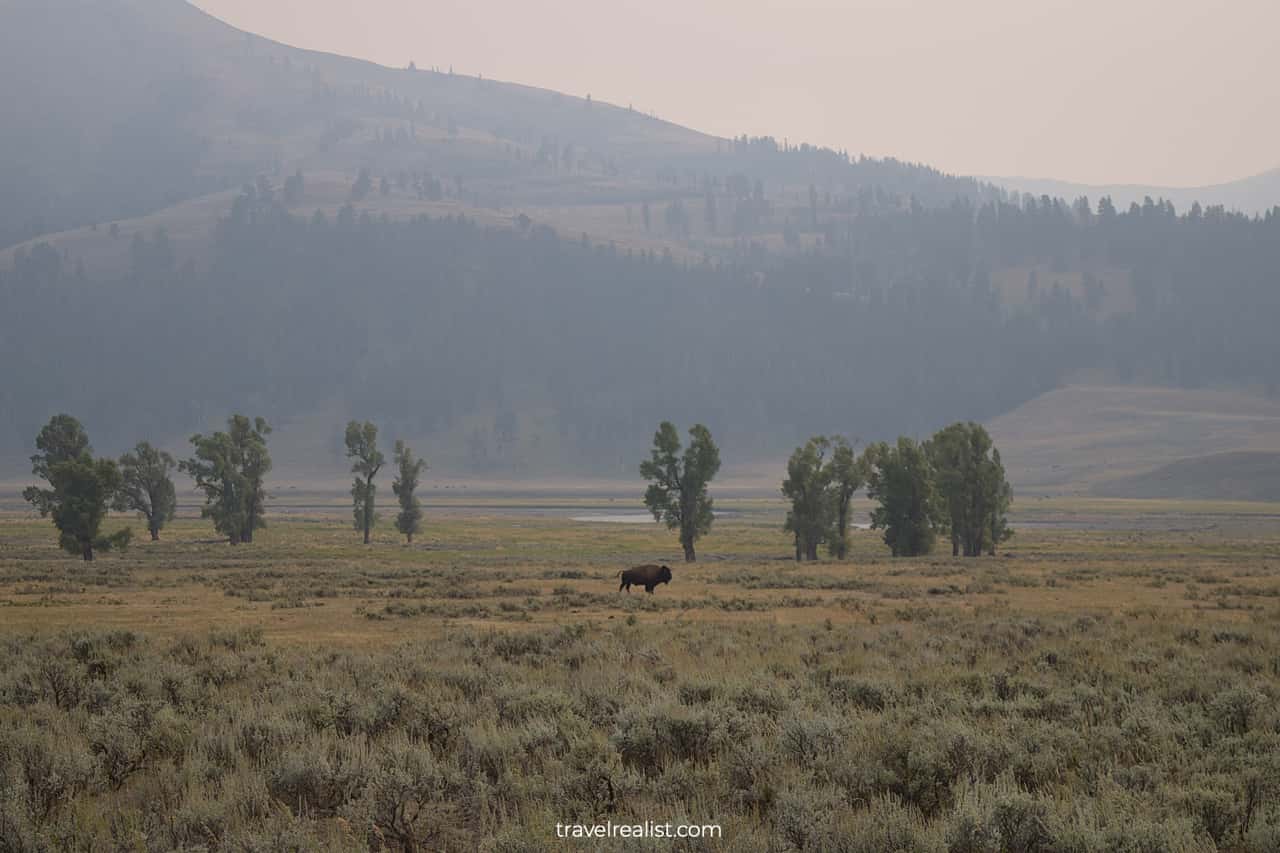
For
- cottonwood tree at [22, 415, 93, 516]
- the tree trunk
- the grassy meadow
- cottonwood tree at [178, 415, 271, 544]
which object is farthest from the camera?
the tree trunk

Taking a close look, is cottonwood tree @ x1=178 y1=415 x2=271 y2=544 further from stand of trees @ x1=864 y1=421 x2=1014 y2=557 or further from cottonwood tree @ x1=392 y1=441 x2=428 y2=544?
stand of trees @ x1=864 y1=421 x2=1014 y2=557

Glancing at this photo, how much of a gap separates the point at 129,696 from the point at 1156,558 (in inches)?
2586

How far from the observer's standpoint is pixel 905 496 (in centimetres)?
7369

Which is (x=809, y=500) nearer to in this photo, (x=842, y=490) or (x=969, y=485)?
(x=842, y=490)

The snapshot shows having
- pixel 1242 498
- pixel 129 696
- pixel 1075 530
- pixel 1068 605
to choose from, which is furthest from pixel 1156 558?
pixel 1242 498

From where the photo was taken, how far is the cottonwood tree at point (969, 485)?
72375 mm

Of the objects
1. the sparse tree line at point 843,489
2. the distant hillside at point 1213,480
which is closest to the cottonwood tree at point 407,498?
the sparse tree line at point 843,489

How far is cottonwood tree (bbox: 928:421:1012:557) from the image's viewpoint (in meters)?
72.4

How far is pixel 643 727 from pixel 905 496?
62.3m

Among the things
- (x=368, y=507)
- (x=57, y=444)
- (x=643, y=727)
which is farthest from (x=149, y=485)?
(x=643, y=727)

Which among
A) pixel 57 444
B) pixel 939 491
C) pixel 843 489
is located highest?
pixel 57 444

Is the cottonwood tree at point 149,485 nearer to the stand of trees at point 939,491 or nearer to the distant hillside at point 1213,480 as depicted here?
the stand of trees at point 939,491

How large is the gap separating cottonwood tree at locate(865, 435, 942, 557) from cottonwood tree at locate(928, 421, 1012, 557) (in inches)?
42.1

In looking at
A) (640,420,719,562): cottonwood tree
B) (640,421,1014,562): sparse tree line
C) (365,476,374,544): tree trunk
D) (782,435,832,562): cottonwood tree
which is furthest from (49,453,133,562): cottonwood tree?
(782,435,832,562): cottonwood tree
